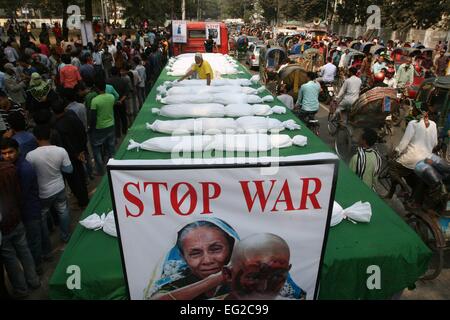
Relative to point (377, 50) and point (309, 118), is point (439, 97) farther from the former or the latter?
point (377, 50)

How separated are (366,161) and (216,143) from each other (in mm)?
1979

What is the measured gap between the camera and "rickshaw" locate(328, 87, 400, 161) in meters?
7.16

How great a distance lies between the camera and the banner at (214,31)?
17125 millimetres

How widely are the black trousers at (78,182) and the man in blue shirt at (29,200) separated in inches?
47.2

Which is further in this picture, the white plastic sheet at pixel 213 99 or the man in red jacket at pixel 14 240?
the white plastic sheet at pixel 213 99

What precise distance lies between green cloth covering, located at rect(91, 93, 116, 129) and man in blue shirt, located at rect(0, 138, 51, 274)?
2.38 meters

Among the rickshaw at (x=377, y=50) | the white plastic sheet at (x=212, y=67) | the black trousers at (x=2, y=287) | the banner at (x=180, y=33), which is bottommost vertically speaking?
the black trousers at (x=2, y=287)

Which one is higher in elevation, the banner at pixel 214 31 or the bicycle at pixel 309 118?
the banner at pixel 214 31

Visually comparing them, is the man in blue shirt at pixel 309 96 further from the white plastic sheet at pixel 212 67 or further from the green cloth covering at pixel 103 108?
the green cloth covering at pixel 103 108

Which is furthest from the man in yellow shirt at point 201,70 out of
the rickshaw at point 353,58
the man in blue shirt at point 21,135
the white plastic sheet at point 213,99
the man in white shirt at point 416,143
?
the rickshaw at point 353,58

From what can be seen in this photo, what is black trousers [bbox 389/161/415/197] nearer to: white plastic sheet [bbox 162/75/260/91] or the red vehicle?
white plastic sheet [bbox 162/75/260/91]

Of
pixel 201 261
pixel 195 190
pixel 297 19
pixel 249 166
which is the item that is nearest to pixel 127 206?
pixel 195 190
